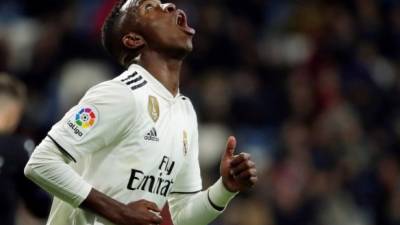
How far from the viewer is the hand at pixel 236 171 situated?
4.62 metres

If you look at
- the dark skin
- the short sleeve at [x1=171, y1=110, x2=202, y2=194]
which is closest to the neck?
the dark skin

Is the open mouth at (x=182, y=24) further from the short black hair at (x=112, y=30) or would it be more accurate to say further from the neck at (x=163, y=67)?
the short black hair at (x=112, y=30)

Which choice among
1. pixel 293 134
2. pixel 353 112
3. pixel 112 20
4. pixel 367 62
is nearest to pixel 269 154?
pixel 293 134

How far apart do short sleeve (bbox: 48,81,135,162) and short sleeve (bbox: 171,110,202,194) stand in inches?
22.2

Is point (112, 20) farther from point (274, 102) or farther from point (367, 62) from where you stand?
point (367, 62)

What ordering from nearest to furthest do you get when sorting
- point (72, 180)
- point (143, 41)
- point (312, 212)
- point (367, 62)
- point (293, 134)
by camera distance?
point (72, 180), point (143, 41), point (312, 212), point (293, 134), point (367, 62)

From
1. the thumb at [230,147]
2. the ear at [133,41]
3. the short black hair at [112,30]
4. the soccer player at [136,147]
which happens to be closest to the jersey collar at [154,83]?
the soccer player at [136,147]

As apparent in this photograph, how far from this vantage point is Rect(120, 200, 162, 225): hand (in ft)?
14.2

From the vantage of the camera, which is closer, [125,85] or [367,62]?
[125,85]

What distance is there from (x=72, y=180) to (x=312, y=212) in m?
5.56

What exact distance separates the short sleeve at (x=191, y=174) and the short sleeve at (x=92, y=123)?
Answer: 56 cm

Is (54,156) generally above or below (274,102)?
above

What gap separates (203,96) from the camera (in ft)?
34.6

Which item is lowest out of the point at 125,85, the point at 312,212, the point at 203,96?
the point at 312,212
